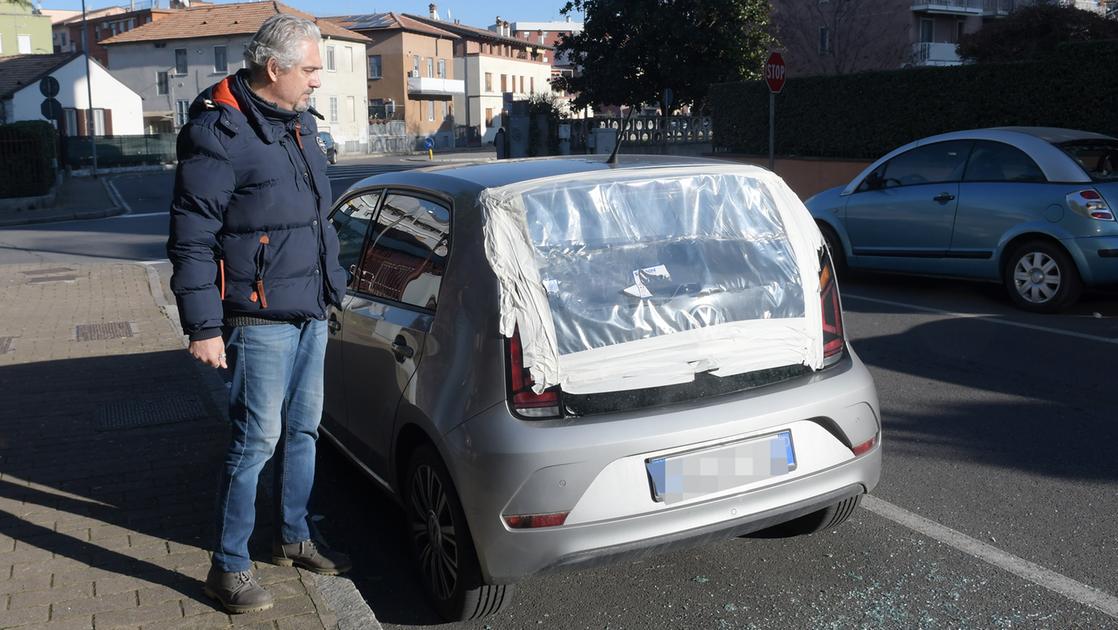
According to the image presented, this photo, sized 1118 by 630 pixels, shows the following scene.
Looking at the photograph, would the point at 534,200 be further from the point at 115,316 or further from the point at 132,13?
the point at 132,13

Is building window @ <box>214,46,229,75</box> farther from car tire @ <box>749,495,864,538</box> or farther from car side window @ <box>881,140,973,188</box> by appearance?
car tire @ <box>749,495,864,538</box>

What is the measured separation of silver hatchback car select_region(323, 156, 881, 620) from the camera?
324cm

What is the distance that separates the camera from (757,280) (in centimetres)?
371

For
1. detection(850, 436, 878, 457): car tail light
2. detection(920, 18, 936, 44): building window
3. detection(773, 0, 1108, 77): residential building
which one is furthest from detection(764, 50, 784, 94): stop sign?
detection(920, 18, 936, 44): building window

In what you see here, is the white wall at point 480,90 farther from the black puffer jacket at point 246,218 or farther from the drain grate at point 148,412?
the black puffer jacket at point 246,218

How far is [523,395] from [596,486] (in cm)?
36

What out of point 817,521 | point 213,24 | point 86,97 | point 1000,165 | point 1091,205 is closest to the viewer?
point 817,521

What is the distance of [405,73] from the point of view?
78.2 metres

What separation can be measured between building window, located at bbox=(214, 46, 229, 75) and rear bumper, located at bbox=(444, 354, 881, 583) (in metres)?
66.8

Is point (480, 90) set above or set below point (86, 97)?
above

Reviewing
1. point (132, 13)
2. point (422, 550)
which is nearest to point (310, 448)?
point (422, 550)

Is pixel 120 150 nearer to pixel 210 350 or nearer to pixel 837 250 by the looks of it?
pixel 837 250

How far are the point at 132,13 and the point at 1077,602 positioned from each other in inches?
3987

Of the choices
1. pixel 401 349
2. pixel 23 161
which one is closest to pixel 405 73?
pixel 23 161
